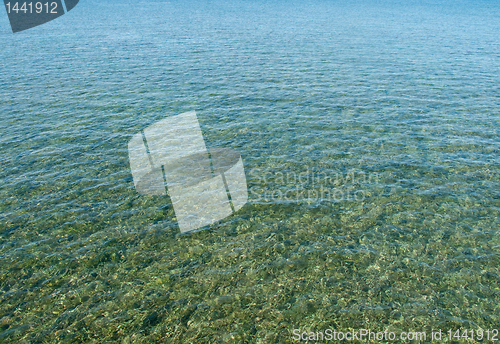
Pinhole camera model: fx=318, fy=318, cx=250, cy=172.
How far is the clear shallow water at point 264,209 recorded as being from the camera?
1385cm

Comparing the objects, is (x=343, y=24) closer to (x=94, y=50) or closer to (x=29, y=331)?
(x=94, y=50)

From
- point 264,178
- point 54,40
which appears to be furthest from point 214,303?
point 54,40

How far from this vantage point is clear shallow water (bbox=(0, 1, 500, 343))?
13.9m

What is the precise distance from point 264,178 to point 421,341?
13.8 metres

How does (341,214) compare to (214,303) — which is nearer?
(214,303)

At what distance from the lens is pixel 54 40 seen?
67.0 metres

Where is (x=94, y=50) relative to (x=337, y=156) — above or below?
above

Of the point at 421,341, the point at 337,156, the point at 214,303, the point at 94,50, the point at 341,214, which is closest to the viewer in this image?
the point at 421,341

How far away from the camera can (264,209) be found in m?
20.5

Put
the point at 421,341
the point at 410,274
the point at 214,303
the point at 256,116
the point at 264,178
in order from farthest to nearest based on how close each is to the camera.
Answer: the point at 256,116 < the point at 264,178 < the point at 410,274 < the point at 214,303 < the point at 421,341

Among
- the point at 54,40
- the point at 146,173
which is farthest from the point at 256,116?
the point at 54,40

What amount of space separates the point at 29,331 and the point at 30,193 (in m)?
11.7

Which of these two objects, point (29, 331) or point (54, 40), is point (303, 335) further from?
point (54, 40)

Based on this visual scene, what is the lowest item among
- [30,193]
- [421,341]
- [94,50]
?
[421,341]
